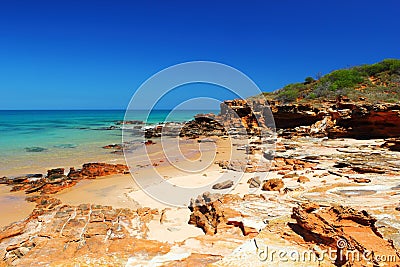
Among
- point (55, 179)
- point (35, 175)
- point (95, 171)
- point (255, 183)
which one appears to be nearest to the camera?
point (255, 183)

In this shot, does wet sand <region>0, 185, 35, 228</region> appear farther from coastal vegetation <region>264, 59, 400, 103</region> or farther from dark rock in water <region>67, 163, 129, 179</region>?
coastal vegetation <region>264, 59, 400, 103</region>

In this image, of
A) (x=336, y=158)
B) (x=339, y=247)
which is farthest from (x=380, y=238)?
(x=336, y=158)

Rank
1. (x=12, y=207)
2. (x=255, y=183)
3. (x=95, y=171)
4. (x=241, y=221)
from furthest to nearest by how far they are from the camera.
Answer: (x=95, y=171), (x=255, y=183), (x=12, y=207), (x=241, y=221)

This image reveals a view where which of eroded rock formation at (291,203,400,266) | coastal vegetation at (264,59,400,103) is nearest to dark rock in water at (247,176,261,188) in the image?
Result: eroded rock formation at (291,203,400,266)

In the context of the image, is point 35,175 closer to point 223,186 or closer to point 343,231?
point 223,186

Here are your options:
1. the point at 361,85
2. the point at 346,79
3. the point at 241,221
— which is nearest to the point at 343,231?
the point at 241,221

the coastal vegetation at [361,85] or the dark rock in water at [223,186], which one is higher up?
the coastal vegetation at [361,85]

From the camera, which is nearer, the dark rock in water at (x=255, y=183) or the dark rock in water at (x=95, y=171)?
the dark rock in water at (x=255, y=183)

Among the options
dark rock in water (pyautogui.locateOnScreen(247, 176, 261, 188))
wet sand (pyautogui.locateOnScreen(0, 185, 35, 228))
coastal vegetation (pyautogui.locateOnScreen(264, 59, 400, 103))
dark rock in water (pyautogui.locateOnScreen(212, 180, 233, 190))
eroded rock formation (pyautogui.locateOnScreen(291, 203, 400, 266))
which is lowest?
wet sand (pyautogui.locateOnScreen(0, 185, 35, 228))

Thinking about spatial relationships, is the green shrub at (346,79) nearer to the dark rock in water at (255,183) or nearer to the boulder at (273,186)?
the dark rock in water at (255,183)

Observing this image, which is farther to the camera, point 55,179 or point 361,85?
point 361,85

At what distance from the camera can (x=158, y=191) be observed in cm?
835

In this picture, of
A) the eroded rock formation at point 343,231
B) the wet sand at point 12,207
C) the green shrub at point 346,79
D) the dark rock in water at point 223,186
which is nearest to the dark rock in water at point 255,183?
the dark rock in water at point 223,186

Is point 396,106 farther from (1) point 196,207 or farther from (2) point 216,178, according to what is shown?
(1) point 196,207
